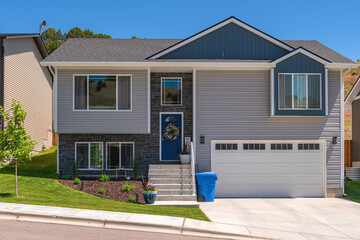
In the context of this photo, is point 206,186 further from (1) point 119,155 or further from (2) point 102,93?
(2) point 102,93

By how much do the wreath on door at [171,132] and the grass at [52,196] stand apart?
14.4 ft

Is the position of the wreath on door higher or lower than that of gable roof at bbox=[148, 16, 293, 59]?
lower

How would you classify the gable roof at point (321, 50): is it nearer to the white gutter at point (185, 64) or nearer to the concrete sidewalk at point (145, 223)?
the white gutter at point (185, 64)

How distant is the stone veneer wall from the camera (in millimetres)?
15195

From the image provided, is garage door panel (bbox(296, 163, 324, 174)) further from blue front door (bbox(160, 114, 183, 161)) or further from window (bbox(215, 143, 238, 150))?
blue front door (bbox(160, 114, 183, 161))

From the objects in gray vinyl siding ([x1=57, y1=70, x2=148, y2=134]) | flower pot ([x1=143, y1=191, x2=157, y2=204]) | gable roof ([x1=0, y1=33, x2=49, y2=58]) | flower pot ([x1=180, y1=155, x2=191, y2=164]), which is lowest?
flower pot ([x1=143, y1=191, x2=157, y2=204])

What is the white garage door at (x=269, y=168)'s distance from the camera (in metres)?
15.1

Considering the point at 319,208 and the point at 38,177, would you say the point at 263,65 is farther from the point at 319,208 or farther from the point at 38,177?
the point at 38,177

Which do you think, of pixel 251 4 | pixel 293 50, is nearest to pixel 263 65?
pixel 293 50

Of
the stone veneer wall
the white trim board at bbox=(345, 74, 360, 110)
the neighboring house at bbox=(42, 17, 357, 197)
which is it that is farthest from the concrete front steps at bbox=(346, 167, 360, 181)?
the stone veneer wall

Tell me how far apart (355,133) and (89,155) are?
13.7 meters

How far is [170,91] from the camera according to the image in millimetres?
15742

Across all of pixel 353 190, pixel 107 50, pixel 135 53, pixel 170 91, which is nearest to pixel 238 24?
pixel 170 91

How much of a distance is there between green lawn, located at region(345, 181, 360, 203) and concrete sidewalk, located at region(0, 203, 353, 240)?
7213mm
